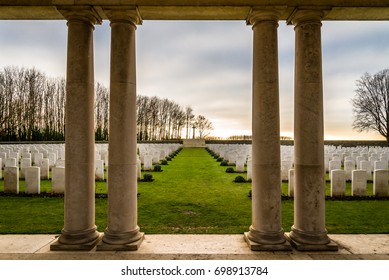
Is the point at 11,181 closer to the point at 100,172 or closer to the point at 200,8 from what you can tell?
Result: the point at 100,172

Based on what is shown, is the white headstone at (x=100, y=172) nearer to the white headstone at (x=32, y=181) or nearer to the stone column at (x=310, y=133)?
the white headstone at (x=32, y=181)

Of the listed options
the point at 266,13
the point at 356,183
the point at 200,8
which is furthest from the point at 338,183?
the point at 200,8

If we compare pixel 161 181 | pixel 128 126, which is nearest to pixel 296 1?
pixel 128 126

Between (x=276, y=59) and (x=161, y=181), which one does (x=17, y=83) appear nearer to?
(x=161, y=181)

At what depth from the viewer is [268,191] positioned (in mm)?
5605

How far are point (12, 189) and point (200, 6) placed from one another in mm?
10751

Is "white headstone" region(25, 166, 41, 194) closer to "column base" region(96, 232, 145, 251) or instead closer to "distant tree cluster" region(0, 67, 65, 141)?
"column base" region(96, 232, 145, 251)

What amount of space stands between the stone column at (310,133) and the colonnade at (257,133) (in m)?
0.02

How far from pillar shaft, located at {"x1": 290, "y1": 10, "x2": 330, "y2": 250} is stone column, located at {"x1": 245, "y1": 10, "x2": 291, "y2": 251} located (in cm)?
52

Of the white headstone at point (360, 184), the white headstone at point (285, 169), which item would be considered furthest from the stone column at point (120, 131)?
the white headstone at point (285, 169)

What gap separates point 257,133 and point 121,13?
384cm

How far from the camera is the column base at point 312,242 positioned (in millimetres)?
5453

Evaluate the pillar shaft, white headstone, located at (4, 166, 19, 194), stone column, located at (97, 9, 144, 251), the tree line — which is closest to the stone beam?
stone column, located at (97, 9, 144, 251)

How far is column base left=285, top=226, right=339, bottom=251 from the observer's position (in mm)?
5453
